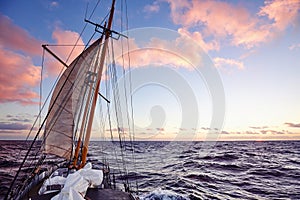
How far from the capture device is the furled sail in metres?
13.3

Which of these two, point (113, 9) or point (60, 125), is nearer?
point (113, 9)

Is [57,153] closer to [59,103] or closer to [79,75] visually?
[59,103]

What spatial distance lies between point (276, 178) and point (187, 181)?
35.8ft

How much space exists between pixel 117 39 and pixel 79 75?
3.71 meters

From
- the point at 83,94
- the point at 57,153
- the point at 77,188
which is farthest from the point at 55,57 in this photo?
the point at 77,188

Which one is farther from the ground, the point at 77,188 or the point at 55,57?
the point at 55,57

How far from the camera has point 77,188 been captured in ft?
18.2

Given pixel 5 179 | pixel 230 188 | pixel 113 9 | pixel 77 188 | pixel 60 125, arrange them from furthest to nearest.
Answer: pixel 5 179, pixel 230 188, pixel 60 125, pixel 113 9, pixel 77 188

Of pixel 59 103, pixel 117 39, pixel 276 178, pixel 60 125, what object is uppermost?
pixel 117 39

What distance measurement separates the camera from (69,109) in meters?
13.5

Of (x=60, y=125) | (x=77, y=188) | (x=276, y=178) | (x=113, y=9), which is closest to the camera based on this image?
(x=77, y=188)

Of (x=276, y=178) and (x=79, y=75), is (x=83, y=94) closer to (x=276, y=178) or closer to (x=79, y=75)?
(x=79, y=75)

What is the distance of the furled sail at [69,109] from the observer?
13312 millimetres

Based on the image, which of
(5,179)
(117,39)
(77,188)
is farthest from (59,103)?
(5,179)
